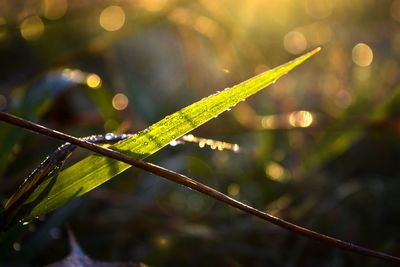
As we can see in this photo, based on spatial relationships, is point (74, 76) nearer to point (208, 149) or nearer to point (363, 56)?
point (208, 149)

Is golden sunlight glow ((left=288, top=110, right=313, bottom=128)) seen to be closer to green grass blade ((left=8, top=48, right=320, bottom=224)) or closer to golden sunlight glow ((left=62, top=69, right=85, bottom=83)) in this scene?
golden sunlight glow ((left=62, top=69, right=85, bottom=83))

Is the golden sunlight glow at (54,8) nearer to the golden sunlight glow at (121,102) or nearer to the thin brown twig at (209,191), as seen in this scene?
the golden sunlight glow at (121,102)

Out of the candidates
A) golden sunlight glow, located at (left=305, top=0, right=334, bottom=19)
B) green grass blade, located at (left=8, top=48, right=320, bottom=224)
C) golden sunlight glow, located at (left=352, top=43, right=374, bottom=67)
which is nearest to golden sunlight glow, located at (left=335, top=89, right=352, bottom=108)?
golden sunlight glow, located at (left=352, top=43, right=374, bottom=67)

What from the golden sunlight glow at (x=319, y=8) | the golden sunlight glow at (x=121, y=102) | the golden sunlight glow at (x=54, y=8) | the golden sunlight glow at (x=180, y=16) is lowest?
the golden sunlight glow at (x=121, y=102)

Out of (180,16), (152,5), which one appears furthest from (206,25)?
(152,5)

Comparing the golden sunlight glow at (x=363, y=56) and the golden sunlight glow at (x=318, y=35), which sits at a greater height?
the golden sunlight glow at (x=318, y=35)

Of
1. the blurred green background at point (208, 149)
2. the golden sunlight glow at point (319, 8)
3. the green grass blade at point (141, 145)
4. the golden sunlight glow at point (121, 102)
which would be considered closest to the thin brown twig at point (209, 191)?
the green grass blade at point (141, 145)
